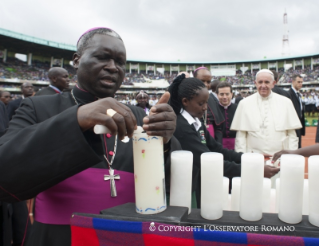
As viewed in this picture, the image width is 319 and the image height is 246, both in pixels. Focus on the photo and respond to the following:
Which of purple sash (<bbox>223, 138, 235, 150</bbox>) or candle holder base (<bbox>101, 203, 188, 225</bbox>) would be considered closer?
candle holder base (<bbox>101, 203, 188, 225</bbox>)

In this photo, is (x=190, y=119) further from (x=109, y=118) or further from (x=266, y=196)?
(x=109, y=118)

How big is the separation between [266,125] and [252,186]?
10.6 ft

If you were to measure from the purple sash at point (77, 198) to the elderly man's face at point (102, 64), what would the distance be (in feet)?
1.60

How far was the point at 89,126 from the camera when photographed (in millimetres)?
827

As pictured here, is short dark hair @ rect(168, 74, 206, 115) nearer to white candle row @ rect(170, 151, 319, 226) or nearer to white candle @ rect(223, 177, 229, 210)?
white candle @ rect(223, 177, 229, 210)

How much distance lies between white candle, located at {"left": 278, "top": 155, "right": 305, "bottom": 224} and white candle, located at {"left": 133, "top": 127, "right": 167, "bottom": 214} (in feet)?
1.46

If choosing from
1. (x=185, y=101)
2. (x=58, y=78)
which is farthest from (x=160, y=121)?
(x=58, y=78)

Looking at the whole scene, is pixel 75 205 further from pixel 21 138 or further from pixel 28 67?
pixel 28 67

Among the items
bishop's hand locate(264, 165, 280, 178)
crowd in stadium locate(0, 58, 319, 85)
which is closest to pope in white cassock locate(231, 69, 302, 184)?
bishop's hand locate(264, 165, 280, 178)

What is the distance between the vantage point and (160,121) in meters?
0.89

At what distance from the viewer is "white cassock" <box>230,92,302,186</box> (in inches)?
147

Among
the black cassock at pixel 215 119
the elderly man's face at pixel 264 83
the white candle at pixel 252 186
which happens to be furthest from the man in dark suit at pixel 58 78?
the white candle at pixel 252 186

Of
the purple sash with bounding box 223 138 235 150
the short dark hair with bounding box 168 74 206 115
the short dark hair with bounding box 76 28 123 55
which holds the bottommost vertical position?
the purple sash with bounding box 223 138 235 150

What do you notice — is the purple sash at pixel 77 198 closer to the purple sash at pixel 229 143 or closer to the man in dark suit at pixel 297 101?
the purple sash at pixel 229 143
